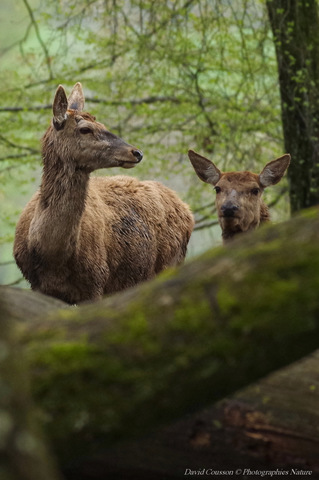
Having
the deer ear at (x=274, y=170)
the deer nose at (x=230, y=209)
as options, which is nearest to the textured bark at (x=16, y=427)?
the deer nose at (x=230, y=209)

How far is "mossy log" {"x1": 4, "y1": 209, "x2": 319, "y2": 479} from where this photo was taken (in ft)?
9.69

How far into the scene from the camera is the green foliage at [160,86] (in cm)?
1367

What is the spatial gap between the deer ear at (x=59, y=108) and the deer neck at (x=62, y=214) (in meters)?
0.37

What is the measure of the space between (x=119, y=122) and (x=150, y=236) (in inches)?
240

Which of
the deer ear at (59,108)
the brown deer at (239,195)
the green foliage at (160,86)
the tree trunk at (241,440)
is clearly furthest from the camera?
the green foliage at (160,86)

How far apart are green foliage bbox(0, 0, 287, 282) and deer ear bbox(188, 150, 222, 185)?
15.2ft

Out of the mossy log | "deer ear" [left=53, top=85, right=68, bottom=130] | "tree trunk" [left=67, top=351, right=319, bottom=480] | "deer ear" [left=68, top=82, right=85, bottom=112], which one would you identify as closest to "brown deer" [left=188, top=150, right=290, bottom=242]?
"deer ear" [left=68, top=82, right=85, bottom=112]

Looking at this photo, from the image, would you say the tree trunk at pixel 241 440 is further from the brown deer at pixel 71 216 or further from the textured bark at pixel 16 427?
the brown deer at pixel 71 216

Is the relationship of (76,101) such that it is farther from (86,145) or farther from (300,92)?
(300,92)

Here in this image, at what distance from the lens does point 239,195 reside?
8.41 metres

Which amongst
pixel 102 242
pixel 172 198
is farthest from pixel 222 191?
pixel 172 198

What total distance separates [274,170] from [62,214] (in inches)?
94.4

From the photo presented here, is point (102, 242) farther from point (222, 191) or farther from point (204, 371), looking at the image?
point (204, 371)

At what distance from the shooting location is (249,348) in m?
2.96
